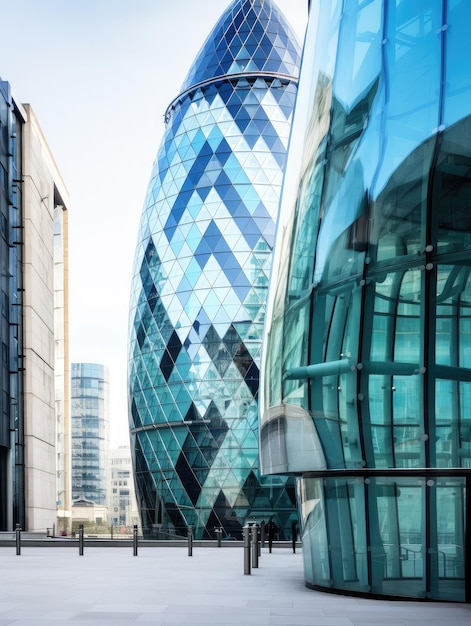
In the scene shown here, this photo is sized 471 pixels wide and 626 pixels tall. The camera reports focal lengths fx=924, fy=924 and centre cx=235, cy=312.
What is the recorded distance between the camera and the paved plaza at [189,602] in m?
8.47

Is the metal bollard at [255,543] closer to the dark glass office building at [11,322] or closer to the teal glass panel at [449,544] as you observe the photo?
the teal glass panel at [449,544]

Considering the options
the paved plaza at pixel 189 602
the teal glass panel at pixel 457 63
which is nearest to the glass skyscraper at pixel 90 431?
the paved plaza at pixel 189 602

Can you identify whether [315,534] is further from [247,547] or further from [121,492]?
[121,492]

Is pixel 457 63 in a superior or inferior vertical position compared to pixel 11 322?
inferior

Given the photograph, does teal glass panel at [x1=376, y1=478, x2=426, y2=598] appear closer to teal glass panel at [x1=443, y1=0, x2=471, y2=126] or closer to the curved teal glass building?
the curved teal glass building

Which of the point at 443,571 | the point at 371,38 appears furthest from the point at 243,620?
the point at 371,38

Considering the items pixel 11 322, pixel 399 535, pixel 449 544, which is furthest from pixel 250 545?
pixel 11 322

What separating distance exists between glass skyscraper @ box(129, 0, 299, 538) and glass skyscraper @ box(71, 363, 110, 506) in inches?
2448

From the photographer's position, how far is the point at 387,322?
35.1 feet

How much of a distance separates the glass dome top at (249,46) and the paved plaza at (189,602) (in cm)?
3418

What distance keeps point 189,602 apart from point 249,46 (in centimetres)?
3981

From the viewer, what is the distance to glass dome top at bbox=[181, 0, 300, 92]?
1791 inches

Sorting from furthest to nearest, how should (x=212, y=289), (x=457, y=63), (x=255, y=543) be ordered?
(x=212, y=289), (x=255, y=543), (x=457, y=63)

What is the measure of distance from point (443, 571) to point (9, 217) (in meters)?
29.2
